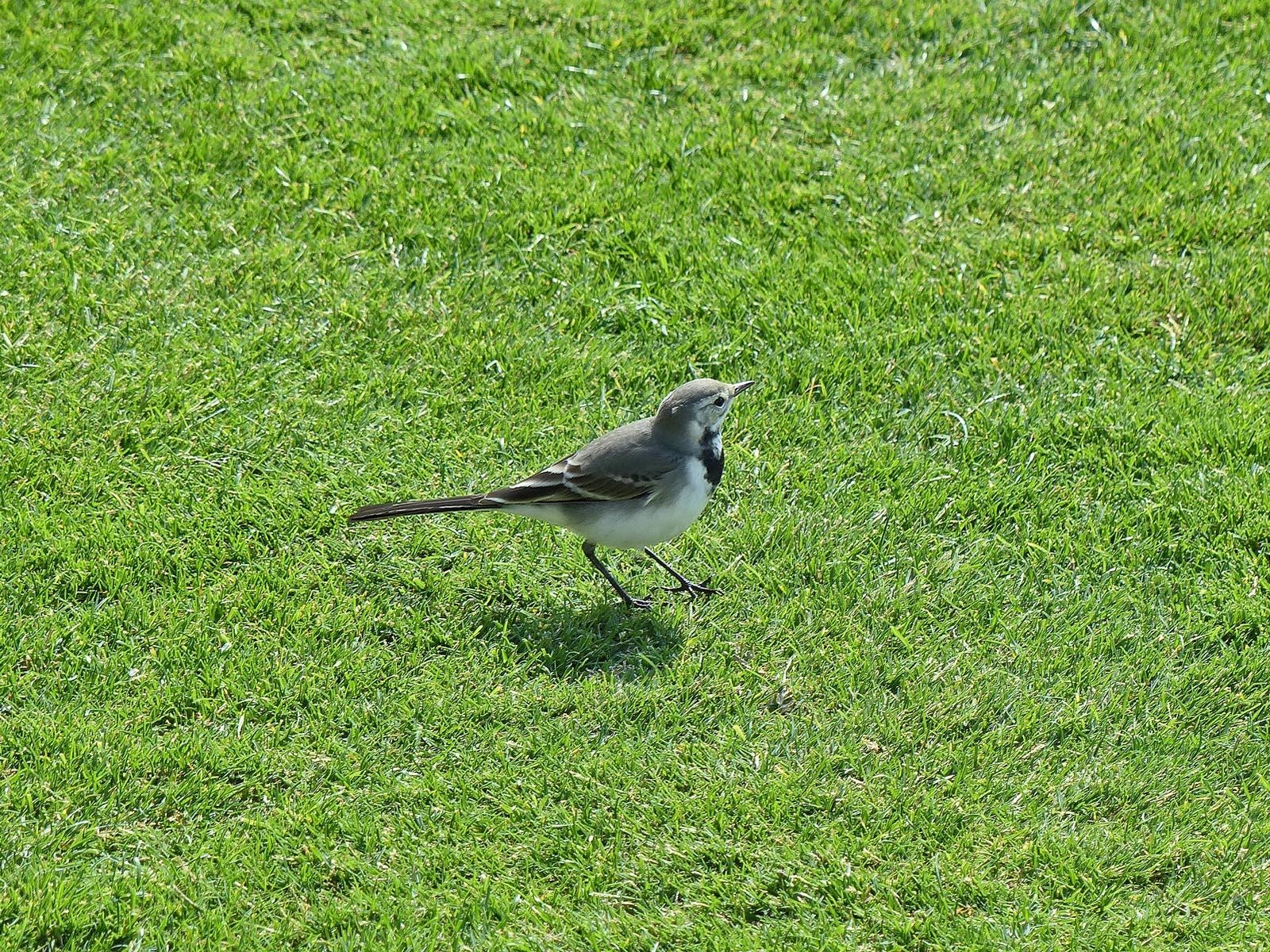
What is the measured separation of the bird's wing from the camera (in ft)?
19.2

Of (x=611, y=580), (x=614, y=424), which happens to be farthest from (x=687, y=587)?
(x=614, y=424)

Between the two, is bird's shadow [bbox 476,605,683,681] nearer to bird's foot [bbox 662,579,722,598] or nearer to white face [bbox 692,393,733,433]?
bird's foot [bbox 662,579,722,598]

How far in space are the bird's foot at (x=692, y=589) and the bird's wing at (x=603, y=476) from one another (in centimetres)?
55

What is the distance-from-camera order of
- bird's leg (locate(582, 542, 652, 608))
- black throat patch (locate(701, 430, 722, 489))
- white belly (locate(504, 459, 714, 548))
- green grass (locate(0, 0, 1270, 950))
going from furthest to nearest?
bird's leg (locate(582, 542, 652, 608)), black throat patch (locate(701, 430, 722, 489)), white belly (locate(504, 459, 714, 548)), green grass (locate(0, 0, 1270, 950))

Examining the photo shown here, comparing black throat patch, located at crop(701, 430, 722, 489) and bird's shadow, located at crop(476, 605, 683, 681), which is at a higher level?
black throat patch, located at crop(701, 430, 722, 489)

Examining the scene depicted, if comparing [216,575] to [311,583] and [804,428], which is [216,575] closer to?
[311,583]

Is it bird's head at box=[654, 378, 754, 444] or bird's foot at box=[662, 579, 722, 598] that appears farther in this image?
bird's foot at box=[662, 579, 722, 598]

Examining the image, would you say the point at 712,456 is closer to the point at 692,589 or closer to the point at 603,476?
the point at 603,476

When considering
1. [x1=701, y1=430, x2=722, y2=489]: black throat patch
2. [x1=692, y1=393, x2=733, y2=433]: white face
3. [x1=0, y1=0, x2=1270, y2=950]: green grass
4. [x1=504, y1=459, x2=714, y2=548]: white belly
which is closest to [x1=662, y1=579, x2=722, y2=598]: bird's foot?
[x1=0, y1=0, x2=1270, y2=950]: green grass

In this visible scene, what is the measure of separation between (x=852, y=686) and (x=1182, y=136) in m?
4.88

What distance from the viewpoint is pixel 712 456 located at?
19.8ft

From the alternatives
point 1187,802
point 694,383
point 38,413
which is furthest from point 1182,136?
point 38,413

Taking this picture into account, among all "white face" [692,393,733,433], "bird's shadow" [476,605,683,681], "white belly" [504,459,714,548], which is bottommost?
"bird's shadow" [476,605,683,681]

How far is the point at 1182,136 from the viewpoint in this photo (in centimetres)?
871
